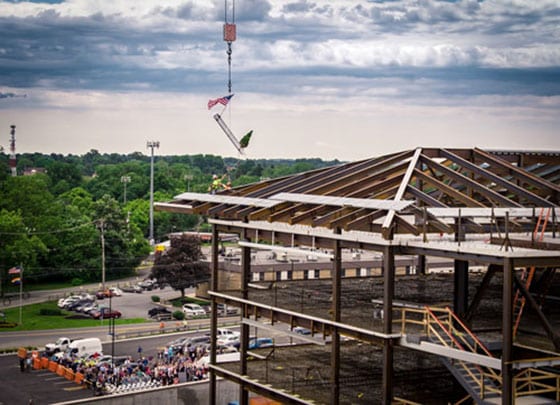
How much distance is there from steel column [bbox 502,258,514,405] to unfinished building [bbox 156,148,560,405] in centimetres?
3

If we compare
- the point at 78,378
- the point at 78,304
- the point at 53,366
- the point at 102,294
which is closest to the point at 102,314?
the point at 78,304

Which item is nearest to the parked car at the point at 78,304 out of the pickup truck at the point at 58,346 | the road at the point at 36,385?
the road at the point at 36,385

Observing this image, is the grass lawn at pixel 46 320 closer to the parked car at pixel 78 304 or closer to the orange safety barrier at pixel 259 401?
the parked car at pixel 78 304

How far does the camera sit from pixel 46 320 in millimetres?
92438

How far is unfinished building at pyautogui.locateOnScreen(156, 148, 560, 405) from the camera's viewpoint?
29719 mm

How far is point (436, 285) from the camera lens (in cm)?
4156

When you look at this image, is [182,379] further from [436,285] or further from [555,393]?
[555,393]

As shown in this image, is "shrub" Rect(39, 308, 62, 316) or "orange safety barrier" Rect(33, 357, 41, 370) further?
"shrub" Rect(39, 308, 62, 316)

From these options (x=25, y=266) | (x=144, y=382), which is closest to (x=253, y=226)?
(x=144, y=382)

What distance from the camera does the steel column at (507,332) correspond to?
2739 cm

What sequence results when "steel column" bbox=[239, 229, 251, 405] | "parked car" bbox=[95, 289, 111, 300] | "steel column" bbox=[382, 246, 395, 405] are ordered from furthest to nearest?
"parked car" bbox=[95, 289, 111, 300]
"steel column" bbox=[239, 229, 251, 405]
"steel column" bbox=[382, 246, 395, 405]

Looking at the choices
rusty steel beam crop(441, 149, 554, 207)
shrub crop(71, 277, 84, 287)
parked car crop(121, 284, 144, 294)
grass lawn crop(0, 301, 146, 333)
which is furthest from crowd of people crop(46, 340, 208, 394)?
shrub crop(71, 277, 84, 287)

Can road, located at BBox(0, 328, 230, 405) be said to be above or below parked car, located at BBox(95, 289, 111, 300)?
above

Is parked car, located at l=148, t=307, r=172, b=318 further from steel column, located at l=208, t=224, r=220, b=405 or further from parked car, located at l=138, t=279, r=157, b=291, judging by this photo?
steel column, located at l=208, t=224, r=220, b=405
